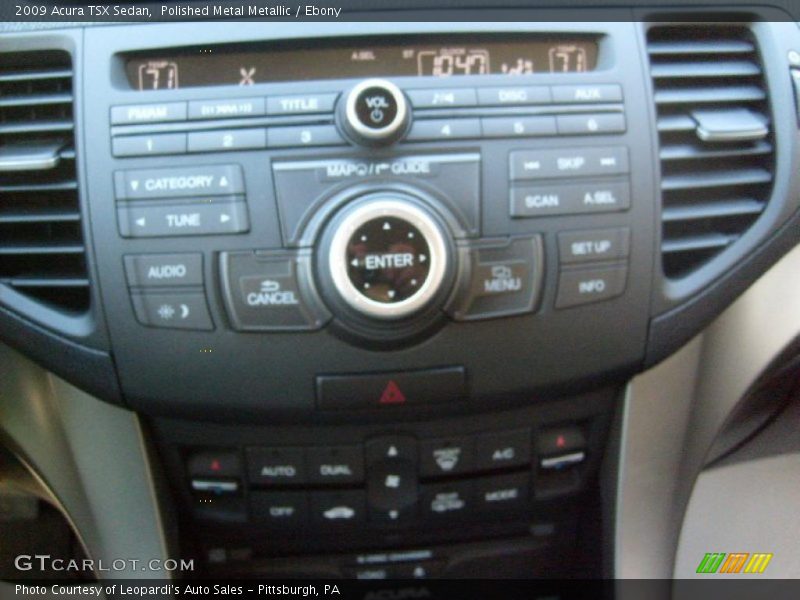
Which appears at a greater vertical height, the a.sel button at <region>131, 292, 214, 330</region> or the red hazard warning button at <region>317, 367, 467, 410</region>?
the a.sel button at <region>131, 292, 214, 330</region>

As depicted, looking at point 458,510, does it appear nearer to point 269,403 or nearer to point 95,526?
point 269,403

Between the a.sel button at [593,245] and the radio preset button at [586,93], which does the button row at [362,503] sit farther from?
the radio preset button at [586,93]

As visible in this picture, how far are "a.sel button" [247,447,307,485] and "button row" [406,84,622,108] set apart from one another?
44 centimetres

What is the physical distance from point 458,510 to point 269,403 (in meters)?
0.30

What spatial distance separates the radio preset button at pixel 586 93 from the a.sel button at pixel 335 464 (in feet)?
1.57

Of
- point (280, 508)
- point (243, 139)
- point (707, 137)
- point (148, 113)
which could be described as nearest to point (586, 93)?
point (707, 137)

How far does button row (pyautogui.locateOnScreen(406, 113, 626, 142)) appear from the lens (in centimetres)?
87

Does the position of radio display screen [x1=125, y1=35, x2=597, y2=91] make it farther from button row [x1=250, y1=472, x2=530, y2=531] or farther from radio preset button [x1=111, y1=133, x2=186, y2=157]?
button row [x1=250, y1=472, x2=530, y2=531]

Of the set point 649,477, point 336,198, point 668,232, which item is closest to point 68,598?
point 336,198

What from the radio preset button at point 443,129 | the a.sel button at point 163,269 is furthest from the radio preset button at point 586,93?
the a.sel button at point 163,269

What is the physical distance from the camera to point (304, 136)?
2.83ft

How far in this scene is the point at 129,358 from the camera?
0.91 metres

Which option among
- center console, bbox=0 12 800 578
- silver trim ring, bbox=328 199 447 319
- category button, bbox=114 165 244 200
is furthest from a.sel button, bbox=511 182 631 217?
category button, bbox=114 165 244 200

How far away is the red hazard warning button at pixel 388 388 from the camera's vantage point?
898 mm
